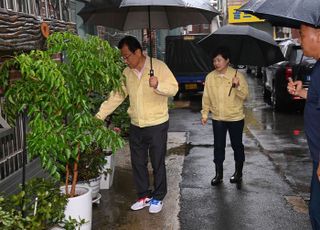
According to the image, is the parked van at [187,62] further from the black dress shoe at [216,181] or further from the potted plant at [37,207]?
the potted plant at [37,207]

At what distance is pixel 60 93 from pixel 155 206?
215 cm

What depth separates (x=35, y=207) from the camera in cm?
336

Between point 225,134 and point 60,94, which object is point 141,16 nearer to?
point 225,134

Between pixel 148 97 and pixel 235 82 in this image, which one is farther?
pixel 235 82

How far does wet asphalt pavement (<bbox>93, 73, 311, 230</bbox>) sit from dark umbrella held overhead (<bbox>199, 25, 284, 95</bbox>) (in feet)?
5.36

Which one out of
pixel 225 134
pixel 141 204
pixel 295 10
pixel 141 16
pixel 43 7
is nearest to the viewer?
pixel 295 10

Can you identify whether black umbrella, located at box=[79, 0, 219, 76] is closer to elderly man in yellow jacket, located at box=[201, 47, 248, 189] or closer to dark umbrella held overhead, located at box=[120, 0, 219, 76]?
dark umbrella held overhead, located at box=[120, 0, 219, 76]

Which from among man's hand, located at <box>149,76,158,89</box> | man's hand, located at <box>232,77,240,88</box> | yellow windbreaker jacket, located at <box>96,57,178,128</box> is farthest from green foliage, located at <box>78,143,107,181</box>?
man's hand, located at <box>232,77,240,88</box>

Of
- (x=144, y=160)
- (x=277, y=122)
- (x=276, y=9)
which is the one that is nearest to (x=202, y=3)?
(x=276, y=9)

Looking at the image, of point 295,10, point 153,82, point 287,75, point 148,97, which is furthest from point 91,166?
point 287,75

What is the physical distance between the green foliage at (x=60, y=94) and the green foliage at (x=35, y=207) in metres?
0.23

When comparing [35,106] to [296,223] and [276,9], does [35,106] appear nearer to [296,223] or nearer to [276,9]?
[276,9]

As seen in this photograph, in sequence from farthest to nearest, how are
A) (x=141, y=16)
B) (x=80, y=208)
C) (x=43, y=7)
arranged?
(x=141, y=16) < (x=43, y=7) < (x=80, y=208)

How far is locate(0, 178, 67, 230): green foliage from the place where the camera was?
3.04 m
